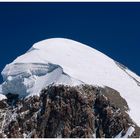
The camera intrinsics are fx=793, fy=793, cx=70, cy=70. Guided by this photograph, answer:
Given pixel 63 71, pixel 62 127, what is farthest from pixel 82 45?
pixel 62 127

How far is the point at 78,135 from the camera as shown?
160 m

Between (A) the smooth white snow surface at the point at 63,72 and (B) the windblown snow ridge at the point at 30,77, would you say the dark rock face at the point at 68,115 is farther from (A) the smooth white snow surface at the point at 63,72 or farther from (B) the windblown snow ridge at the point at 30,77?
(B) the windblown snow ridge at the point at 30,77

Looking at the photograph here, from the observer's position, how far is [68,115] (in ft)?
543

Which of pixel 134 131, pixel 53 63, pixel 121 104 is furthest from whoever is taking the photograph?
pixel 53 63

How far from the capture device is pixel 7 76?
593 ft

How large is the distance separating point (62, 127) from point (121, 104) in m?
14.0

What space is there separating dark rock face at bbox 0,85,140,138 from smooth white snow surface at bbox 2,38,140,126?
2.57 m

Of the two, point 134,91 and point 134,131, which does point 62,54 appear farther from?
point 134,131

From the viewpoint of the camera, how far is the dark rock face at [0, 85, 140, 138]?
162625 millimetres

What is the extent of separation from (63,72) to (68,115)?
12.4 m

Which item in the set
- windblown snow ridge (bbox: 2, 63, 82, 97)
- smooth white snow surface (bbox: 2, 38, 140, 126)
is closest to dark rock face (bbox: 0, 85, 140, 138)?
smooth white snow surface (bbox: 2, 38, 140, 126)

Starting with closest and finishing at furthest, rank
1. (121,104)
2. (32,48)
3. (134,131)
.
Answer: (134,131) < (121,104) < (32,48)

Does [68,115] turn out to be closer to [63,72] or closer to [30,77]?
[63,72]

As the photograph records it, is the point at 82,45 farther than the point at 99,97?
Yes
